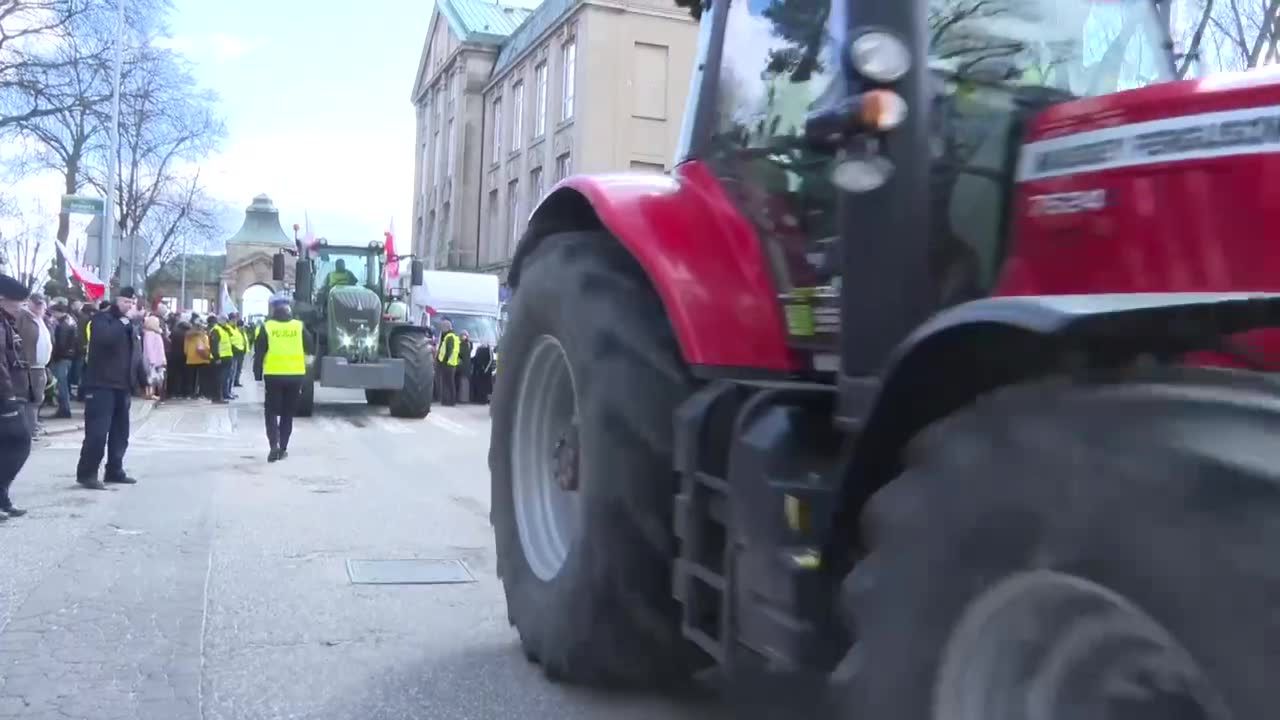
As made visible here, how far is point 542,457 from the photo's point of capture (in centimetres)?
505

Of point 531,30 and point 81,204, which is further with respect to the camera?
point 531,30

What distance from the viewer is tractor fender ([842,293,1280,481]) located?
2088 mm

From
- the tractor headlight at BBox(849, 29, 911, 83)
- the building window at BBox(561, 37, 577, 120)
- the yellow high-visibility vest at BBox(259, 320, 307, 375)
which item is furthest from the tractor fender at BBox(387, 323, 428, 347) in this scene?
→ the building window at BBox(561, 37, 577, 120)

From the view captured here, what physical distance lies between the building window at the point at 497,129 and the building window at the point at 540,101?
5.06 meters

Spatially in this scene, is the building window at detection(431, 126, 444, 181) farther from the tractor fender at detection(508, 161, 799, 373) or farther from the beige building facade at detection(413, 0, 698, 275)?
the tractor fender at detection(508, 161, 799, 373)

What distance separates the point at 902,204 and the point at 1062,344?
2.73 ft

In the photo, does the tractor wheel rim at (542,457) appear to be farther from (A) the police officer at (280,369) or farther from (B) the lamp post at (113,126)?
(B) the lamp post at (113,126)

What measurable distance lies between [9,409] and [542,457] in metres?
5.01

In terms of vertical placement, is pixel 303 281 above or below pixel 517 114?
below

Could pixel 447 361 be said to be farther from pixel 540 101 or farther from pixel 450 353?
pixel 540 101

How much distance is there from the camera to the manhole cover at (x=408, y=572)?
6.66 meters

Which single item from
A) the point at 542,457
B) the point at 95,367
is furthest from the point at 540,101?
the point at 542,457

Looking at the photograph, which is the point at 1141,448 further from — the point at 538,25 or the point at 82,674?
the point at 538,25

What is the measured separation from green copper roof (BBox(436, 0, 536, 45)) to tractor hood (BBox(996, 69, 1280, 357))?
51.0 metres
